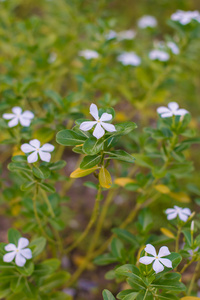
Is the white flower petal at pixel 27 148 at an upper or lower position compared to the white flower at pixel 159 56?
lower

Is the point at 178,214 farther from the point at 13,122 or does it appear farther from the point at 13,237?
the point at 13,122

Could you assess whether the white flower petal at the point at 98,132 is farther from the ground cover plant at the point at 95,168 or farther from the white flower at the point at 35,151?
the white flower at the point at 35,151

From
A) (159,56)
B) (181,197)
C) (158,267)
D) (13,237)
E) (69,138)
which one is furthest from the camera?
(159,56)

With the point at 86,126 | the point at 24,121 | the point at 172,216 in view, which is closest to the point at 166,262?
the point at 172,216

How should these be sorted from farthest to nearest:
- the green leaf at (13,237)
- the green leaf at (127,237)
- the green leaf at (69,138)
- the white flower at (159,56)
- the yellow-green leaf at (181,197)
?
1. the white flower at (159,56)
2. the yellow-green leaf at (181,197)
3. the green leaf at (127,237)
4. the green leaf at (13,237)
5. the green leaf at (69,138)

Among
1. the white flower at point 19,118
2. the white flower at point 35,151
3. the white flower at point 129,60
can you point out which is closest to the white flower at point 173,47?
the white flower at point 129,60
